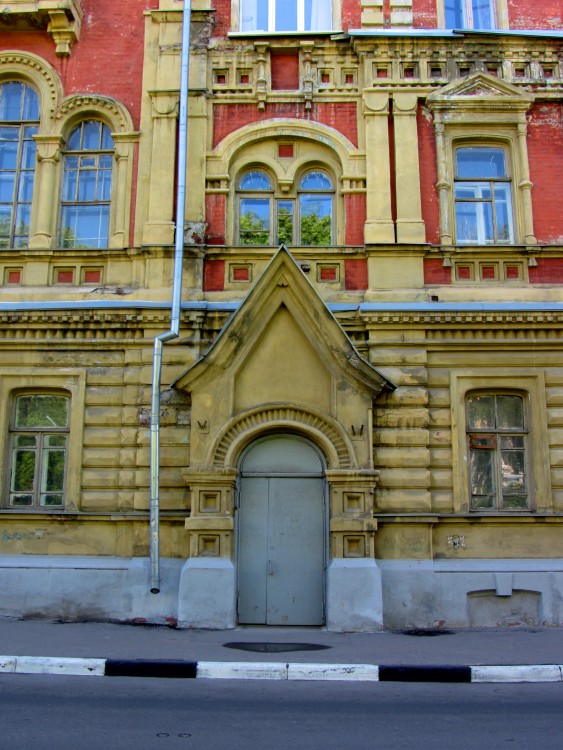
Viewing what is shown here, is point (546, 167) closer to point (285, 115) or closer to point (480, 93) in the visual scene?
point (480, 93)

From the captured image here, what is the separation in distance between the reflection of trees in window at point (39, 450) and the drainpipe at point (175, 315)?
157cm

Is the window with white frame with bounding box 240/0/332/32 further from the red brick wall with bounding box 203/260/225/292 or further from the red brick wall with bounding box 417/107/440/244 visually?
the red brick wall with bounding box 203/260/225/292

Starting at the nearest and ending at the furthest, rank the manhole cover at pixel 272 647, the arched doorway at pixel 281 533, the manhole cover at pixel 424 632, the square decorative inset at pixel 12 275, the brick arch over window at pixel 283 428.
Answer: the manhole cover at pixel 272 647 < the manhole cover at pixel 424 632 < the arched doorway at pixel 281 533 < the brick arch over window at pixel 283 428 < the square decorative inset at pixel 12 275

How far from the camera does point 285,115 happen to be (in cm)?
1188

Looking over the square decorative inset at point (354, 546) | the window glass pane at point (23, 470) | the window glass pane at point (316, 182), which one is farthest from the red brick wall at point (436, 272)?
the window glass pane at point (23, 470)

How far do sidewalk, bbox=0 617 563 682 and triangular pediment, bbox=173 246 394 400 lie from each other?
10.6 feet

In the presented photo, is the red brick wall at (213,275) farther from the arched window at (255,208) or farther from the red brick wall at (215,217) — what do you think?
the arched window at (255,208)

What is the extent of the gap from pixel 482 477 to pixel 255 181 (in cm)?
586

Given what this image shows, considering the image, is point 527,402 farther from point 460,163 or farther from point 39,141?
point 39,141

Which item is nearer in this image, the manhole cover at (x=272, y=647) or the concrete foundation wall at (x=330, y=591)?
the manhole cover at (x=272, y=647)

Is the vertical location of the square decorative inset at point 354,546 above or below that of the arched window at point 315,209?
below

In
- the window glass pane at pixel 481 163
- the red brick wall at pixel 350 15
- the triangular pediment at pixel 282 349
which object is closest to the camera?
the triangular pediment at pixel 282 349

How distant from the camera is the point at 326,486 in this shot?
10.2 meters

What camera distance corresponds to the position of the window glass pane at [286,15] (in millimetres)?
12688
